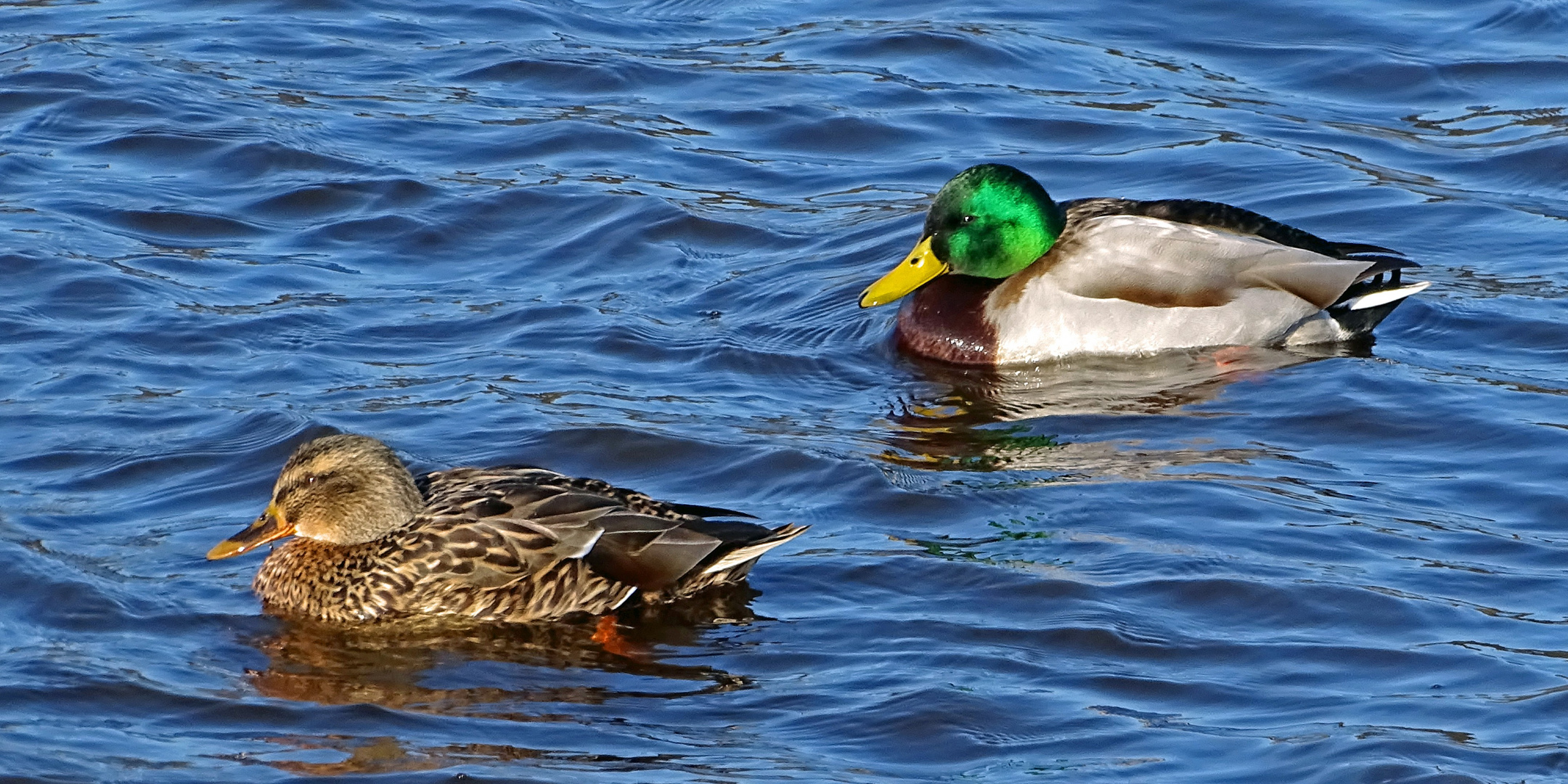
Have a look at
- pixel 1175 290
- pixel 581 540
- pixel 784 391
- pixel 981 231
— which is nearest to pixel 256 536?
pixel 581 540

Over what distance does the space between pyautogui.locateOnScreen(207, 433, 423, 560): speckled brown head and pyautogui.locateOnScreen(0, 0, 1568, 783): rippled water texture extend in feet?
1.14

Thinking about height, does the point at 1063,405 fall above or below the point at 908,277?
below

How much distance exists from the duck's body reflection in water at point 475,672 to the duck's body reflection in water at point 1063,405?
1817mm

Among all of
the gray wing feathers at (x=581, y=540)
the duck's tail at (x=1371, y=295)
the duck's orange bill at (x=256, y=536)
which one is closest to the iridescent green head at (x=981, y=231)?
the duck's tail at (x=1371, y=295)

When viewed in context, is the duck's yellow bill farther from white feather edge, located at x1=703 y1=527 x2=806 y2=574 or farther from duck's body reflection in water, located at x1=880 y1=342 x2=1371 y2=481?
white feather edge, located at x1=703 y1=527 x2=806 y2=574

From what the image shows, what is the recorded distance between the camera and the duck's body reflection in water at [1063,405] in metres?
9.03

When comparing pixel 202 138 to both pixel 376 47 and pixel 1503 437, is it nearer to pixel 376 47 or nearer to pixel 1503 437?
pixel 376 47

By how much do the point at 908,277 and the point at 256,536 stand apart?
4.23 m

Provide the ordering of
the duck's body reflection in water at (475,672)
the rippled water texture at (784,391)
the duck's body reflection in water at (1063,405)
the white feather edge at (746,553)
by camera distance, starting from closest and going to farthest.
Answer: the duck's body reflection in water at (475,672) < the rippled water texture at (784,391) < the white feather edge at (746,553) < the duck's body reflection in water at (1063,405)

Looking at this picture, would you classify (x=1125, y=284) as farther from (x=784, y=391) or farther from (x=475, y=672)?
(x=475, y=672)

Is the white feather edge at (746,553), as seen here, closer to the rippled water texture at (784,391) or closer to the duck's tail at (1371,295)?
the rippled water texture at (784,391)

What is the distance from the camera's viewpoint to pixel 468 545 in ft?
24.3

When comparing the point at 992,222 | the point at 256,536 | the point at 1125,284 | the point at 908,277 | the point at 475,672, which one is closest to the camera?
the point at 475,672

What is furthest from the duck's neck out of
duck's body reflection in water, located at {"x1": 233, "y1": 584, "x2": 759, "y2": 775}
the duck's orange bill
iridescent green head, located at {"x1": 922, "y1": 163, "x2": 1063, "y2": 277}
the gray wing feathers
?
the duck's orange bill
